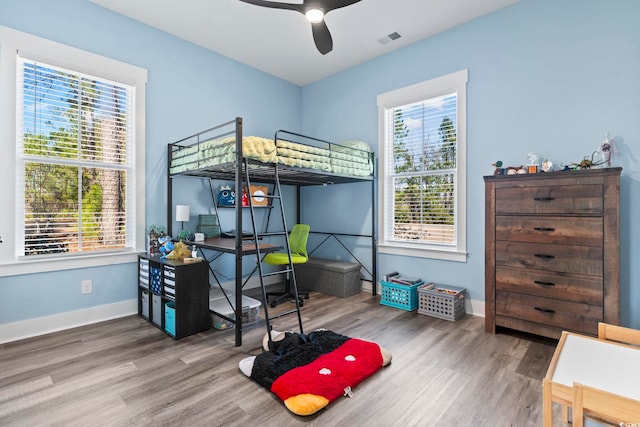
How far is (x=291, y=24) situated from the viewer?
3475mm

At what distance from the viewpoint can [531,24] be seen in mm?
3051

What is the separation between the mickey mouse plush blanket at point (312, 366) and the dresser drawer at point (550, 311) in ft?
4.08

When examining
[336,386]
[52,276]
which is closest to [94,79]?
[52,276]

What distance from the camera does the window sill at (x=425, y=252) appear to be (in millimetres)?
3546

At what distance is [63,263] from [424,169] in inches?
153

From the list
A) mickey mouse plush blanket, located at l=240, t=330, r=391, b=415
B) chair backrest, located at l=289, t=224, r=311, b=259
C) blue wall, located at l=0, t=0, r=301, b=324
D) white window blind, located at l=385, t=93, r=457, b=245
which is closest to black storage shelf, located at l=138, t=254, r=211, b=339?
blue wall, located at l=0, t=0, r=301, b=324

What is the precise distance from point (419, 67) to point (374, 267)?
253cm

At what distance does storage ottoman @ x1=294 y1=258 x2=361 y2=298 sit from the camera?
410 cm

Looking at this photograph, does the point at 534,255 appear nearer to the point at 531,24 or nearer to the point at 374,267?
the point at 374,267

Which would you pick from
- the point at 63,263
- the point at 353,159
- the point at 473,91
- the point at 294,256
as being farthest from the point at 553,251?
the point at 63,263

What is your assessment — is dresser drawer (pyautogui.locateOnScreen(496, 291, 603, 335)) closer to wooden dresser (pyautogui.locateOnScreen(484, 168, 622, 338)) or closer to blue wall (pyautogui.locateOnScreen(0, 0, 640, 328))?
wooden dresser (pyautogui.locateOnScreen(484, 168, 622, 338))

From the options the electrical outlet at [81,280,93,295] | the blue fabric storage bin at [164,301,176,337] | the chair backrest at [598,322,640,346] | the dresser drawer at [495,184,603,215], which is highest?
the dresser drawer at [495,184,603,215]

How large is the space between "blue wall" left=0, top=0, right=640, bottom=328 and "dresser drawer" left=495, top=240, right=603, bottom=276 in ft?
1.62

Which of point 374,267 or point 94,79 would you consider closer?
point 94,79
